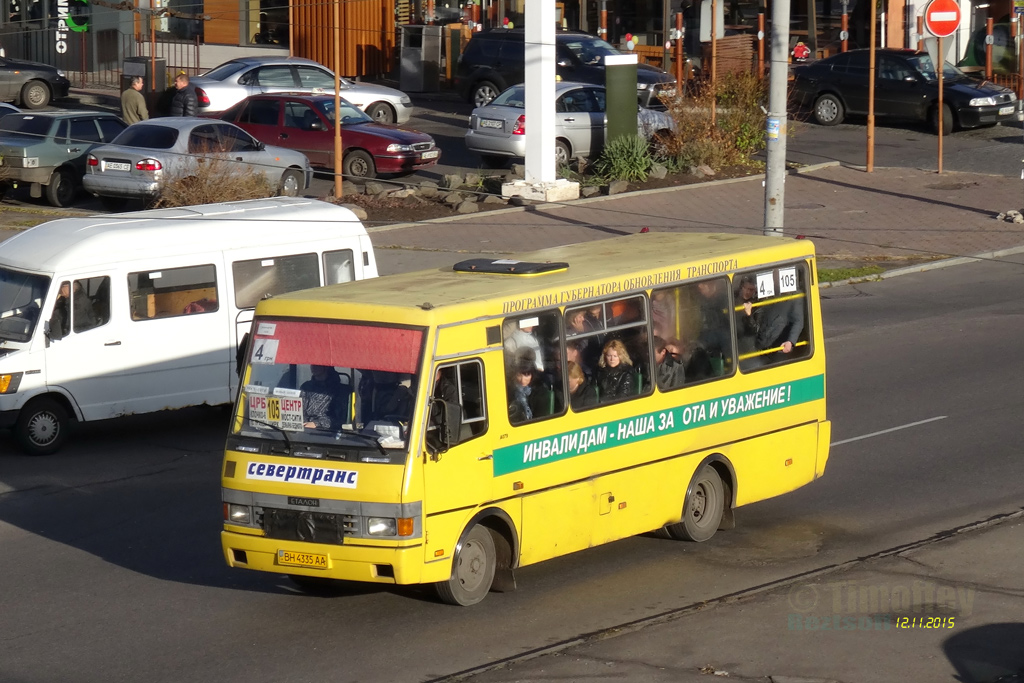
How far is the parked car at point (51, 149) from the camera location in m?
25.1

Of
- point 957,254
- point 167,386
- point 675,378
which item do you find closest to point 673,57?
point 957,254

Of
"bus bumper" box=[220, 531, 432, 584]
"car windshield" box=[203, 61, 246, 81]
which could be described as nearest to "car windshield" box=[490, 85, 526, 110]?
"car windshield" box=[203, 61, 246, 81]

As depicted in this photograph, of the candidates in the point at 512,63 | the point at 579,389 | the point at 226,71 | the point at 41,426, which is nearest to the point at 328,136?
the point at 226,71

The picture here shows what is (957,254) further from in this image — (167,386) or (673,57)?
(673,57)

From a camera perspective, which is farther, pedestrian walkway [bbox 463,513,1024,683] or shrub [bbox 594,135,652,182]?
shrub [bbox 594,135,652,182]

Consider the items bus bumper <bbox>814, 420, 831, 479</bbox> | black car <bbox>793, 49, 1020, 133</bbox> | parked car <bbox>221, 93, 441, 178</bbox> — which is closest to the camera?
bus bumper <bbox>814, 420, 831, 479</bbox>

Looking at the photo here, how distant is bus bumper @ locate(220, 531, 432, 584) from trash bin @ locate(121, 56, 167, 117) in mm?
25514

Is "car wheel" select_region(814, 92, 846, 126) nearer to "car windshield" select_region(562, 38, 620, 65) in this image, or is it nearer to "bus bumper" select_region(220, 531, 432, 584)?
"car windshield" select_region(562, 38, 620, 65)

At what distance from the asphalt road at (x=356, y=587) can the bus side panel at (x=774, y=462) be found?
0.32 meters

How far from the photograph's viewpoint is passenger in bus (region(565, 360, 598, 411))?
9.31 metres

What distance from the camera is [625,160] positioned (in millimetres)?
27172

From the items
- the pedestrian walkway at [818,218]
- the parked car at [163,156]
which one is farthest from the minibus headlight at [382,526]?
the parked car at [163,156]

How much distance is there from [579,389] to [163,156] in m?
15.6

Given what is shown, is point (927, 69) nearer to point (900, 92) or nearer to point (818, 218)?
point (900, 92)
